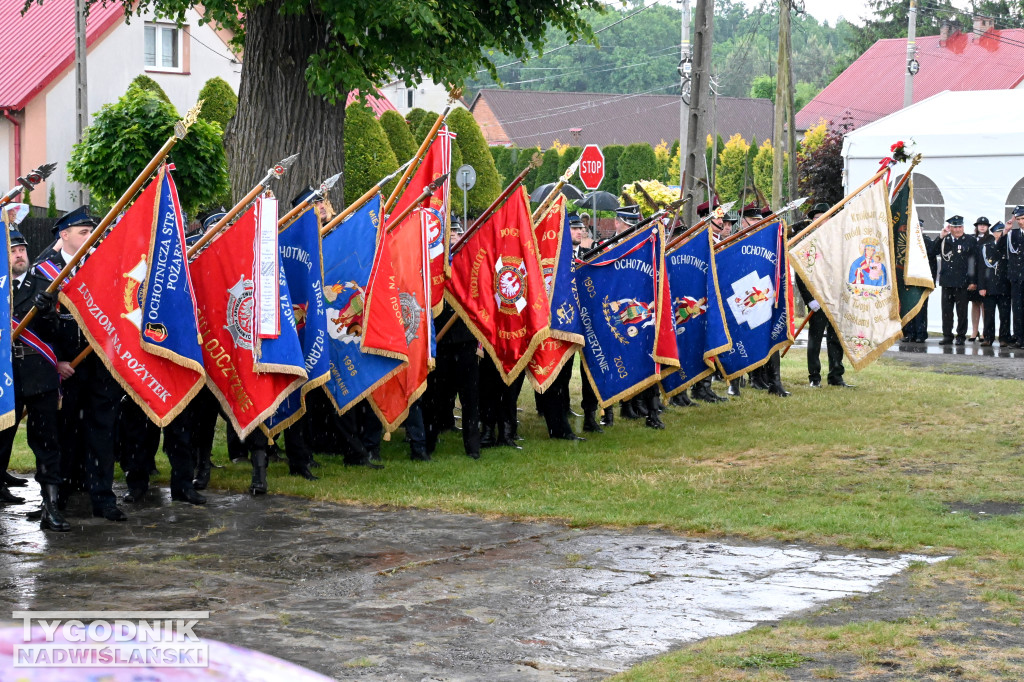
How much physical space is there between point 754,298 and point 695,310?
0.98 m

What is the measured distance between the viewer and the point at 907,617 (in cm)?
592

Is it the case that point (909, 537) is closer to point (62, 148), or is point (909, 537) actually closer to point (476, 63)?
point (476, 63)

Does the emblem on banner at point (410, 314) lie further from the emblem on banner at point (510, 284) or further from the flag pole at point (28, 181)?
the flag pole at point (28, 181)

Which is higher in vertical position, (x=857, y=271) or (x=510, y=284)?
(x=857, y=271)

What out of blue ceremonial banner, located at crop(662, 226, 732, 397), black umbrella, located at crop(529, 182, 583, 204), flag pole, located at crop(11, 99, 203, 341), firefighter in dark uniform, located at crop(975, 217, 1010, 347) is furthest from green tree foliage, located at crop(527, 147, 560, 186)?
flag pole, located at crop(11, 99, 203, 341)

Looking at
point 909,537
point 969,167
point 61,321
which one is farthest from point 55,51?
point 909,537

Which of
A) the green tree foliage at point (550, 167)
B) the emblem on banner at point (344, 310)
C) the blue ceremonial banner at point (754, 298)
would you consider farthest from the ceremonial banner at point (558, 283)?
the green tree foliage at point (550, 167)

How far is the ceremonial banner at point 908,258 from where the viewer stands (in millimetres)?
14508

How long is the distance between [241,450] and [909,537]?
17.2ft

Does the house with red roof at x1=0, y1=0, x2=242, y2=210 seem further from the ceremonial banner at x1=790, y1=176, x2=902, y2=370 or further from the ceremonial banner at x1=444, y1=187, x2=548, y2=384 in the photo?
the ceremonial banner at x1=444, y1=187, x2=548, y2=384

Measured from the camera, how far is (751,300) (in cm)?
1359

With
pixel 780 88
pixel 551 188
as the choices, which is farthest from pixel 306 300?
pixel 780 88

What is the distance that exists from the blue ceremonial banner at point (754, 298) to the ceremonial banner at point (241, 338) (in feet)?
18.9

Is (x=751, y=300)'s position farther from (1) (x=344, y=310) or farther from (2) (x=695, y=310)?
(1) (x=344, y=310)
